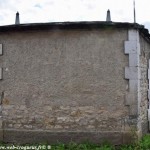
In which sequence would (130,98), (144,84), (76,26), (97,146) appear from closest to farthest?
(97,146) < (130,98) < (76,26) < (144,84)

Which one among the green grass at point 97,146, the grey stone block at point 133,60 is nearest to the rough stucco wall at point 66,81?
the grey stone block at point 133,60

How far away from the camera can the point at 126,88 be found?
31.2ft

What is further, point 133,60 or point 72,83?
point 72,83

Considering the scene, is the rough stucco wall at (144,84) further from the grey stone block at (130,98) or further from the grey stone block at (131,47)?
the grey stone block at (131,47)

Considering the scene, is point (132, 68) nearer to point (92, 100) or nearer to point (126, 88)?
point (126, 88)

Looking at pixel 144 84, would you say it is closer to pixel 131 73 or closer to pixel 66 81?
pixel 131 73

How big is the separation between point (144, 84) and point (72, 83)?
2.53 m

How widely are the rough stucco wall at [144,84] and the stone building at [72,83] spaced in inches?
18.1

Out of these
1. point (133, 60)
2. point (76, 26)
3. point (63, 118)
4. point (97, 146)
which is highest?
point (76, 26)

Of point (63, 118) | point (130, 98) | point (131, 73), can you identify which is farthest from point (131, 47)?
point (63, 118)

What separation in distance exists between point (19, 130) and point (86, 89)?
220cm

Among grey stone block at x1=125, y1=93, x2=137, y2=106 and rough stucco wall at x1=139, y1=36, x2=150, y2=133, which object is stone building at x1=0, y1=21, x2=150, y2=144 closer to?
grey stone block at x1=125, y1=93, x2=137, y2=106

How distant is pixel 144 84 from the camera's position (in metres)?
10.9

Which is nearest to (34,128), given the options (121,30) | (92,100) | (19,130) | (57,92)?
(19,130)
